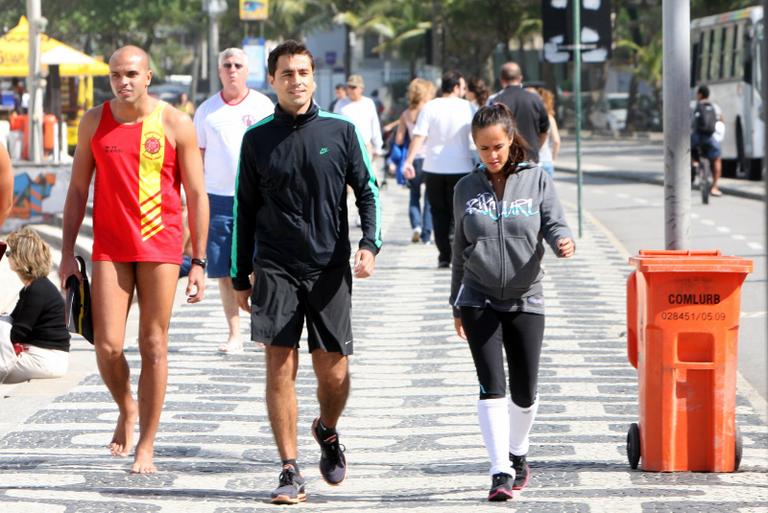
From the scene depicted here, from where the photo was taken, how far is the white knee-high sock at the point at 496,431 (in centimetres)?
654

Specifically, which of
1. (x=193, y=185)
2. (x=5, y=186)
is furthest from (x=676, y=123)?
(x=5, y=186)

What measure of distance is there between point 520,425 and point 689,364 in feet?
2.48

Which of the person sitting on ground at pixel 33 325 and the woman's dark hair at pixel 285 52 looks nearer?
the woman's dark hair at pixel 285 52

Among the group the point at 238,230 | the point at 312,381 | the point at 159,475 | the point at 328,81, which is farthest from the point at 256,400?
the point at 328,81

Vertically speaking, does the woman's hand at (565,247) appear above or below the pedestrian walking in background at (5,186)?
below

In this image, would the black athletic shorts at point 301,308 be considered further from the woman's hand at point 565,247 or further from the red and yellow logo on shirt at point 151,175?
the woman's hand at point 565,247

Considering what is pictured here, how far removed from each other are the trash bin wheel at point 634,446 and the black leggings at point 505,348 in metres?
0.60

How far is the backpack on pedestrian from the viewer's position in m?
26.0

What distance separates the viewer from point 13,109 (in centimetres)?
4428

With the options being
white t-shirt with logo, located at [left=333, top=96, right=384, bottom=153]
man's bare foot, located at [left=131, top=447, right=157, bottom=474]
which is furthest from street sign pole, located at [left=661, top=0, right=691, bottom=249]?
white t-shirt with logo, located at [left=333, top=96, right=384, bottom=153]

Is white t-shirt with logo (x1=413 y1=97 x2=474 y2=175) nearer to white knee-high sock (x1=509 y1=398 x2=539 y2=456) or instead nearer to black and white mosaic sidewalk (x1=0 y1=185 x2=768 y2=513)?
black and white mosaic sidewalk (x1=0 y1=185 x2=768 y2=513)

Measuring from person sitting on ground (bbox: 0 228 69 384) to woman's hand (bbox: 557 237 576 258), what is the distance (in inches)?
166

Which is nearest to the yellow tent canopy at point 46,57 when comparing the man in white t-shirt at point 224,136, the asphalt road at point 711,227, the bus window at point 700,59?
the asphalt road at point 711,227

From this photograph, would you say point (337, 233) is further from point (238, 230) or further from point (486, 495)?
point (486, 495)
